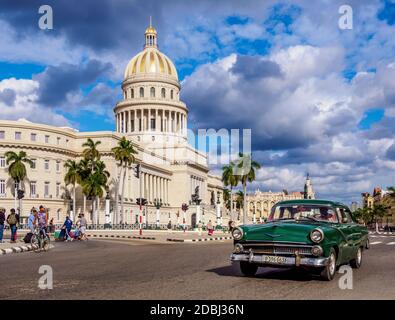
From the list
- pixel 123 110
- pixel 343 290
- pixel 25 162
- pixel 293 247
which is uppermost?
pixel 123 110

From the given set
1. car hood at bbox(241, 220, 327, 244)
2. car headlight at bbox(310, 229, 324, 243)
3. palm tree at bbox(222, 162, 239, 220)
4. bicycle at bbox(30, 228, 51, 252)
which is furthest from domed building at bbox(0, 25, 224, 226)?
car headlight at bbox(310, 229, 324, 243)

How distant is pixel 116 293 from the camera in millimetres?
8656

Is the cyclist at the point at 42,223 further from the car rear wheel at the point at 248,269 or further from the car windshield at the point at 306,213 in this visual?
the car rear wheel at the point at 248,269

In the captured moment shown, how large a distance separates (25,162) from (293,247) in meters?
73.6

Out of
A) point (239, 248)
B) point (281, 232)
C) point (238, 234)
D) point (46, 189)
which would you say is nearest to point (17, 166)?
point (46, 189)

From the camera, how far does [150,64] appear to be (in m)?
123

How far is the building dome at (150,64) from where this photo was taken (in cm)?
12344

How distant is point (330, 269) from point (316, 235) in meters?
0.89

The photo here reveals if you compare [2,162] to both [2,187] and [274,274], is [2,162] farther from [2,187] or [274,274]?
[274,274]

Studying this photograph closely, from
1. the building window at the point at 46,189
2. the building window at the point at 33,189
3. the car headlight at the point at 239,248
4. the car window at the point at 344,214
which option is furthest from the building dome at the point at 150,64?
the car headlight at the point at 239,248

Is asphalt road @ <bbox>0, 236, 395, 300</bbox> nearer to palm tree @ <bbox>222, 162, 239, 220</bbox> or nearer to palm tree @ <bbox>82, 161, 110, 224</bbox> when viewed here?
palm tree @ <bbox>82, 161, 110, 224</bbox>

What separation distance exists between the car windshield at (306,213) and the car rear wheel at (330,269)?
1138mm
